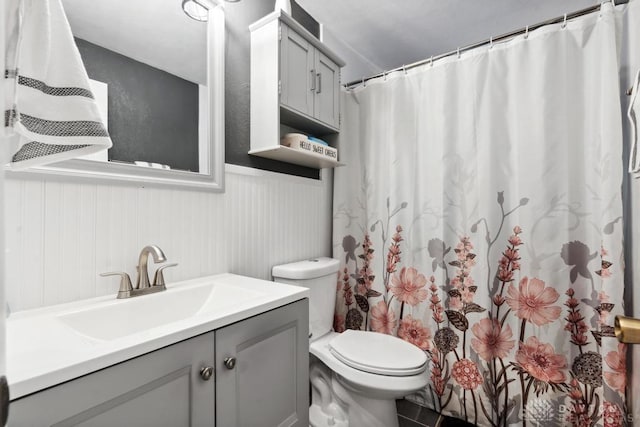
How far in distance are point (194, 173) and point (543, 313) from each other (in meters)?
1.65

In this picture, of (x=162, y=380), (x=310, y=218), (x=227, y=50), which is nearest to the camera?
(x=162, y=380)

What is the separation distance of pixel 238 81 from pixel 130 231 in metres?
0.83

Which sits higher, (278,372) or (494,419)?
(278,372)

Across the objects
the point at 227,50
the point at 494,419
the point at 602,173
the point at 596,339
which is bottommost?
the point at 494,419

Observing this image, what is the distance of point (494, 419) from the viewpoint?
1.44 metres

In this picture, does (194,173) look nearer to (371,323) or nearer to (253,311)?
(253,311)

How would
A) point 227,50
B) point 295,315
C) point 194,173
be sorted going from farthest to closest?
point 227,50 < point 194,173 < point 295,315

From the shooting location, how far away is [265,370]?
33.7 inches

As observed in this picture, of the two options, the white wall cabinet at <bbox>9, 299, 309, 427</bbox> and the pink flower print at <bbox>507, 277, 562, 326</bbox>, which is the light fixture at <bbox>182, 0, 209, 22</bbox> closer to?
the white wall cabinet at <bbox>9, 299, 309, 427</bbox>

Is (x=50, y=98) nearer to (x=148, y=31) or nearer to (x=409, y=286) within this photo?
(x=148, y=31)

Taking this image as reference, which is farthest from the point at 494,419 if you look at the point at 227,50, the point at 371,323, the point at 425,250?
the point at 227,50

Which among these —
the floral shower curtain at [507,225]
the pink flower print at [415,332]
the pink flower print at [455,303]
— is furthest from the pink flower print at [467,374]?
the pink flower print at [455,303]

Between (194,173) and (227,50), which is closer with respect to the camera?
(194,173)

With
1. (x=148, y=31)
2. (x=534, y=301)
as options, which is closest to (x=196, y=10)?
(x=148, y=31)
